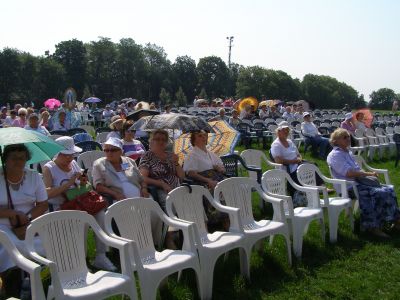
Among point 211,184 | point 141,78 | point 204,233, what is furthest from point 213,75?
point 204,233

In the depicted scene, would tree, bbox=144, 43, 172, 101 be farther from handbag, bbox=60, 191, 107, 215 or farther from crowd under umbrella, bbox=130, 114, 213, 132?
handbag, bbox=60, 191, 107, 215

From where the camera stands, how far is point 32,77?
58.0m

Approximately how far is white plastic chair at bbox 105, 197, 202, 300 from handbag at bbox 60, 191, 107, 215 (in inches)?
30.3

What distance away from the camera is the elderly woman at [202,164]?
5969 millimetres

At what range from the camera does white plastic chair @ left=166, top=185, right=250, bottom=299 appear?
155 inches

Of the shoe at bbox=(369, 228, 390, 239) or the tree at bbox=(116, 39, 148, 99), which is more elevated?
the tree at bbox=(116, 39, 148, 99)

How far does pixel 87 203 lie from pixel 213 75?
240 ft

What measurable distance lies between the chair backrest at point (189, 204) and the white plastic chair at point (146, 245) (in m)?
0.30

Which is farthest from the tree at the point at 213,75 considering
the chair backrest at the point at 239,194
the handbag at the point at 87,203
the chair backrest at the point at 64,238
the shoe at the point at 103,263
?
the chair backrest at the point at 64,238

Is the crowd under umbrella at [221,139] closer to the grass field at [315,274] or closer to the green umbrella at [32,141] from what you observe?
the grass field at [315,274]

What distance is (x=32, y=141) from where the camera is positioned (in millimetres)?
3744

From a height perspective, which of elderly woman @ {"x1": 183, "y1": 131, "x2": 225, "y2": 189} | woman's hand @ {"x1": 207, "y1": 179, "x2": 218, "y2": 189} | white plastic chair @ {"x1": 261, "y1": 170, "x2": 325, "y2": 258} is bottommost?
white plastic chair @ {"x1": 261, "y1": 170, "x2": 325, "y2": 258}

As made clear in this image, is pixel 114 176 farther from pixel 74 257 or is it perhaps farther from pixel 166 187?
pixel 74 257

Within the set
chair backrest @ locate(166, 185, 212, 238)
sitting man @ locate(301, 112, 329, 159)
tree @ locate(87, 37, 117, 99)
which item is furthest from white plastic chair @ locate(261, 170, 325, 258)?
tree @ locate(87, 37, 117, 99)
